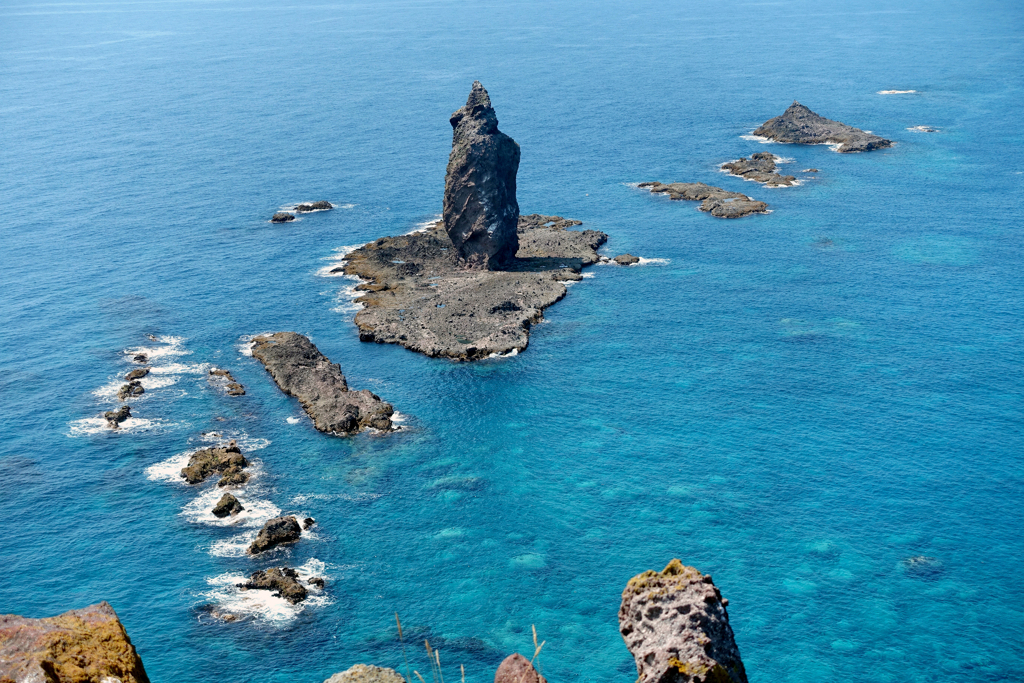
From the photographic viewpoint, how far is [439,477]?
322 feet

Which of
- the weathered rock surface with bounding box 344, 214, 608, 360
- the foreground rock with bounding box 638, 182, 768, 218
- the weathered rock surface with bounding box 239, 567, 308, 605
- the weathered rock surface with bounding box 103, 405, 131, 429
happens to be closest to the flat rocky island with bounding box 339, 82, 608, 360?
the weathered rock surface with bounding box 344, 214, 608, 360

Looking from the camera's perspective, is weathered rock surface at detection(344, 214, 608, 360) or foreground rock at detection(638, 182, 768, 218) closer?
weathered rock surface at detection(344, 214, 608, 360)

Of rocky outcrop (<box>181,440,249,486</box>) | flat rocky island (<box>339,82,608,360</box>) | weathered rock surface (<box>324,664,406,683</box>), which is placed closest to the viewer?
weathered rock surface (<box>324,664,406,683</box>)

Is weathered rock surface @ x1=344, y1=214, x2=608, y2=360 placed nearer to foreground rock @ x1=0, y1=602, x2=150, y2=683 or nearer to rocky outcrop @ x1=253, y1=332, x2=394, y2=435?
rocky outcrop @ x1=253, y1=332, x2=394, y2=435

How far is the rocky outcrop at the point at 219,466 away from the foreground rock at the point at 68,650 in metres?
58.8

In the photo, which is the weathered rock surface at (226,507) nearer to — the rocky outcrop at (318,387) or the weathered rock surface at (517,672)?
the rocky outcrop at (318,387)

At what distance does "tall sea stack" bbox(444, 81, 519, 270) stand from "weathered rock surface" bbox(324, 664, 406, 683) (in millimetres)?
103677

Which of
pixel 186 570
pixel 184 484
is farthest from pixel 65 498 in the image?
pixel 186 570

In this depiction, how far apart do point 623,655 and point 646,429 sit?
117ft

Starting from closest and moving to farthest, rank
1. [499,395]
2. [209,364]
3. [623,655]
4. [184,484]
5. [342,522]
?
[623,655] < [342,522] < [184,484] < [499,395] < [209,364]

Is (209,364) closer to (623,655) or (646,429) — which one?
(646,429)

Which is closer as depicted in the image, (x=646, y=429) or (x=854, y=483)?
(x=854, y=483)

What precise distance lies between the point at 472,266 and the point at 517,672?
4475 inches

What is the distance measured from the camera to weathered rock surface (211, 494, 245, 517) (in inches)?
3585
